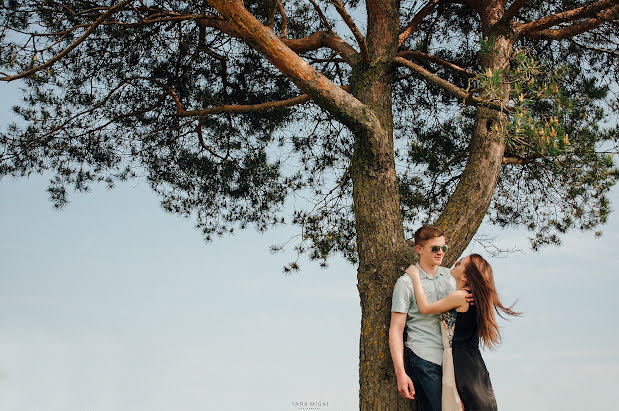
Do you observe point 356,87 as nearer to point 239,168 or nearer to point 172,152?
point 239,168

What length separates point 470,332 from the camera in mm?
3172

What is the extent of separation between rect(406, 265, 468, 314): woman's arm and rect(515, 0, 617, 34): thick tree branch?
255 centimetres

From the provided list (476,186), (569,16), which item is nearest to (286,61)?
(476,186)

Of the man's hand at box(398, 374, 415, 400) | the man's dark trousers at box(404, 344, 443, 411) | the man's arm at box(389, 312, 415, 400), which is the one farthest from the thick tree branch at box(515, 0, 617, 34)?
the man's hand at box(398, 374, 415, 400)

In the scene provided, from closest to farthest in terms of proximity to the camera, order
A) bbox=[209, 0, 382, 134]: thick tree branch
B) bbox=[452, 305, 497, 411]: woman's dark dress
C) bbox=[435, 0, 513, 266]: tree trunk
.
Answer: bbox=[452, 305, 497, 411]: woman's dark dress
bbox=[209, 0, 382, 134]: thick tree branch
bbox=[435, 0, 513, 266]: tree trunk

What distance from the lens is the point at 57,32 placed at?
18.7ft

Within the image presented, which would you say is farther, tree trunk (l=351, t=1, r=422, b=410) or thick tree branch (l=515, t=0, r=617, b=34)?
thick tree branch (l=515, t=0, r=617, b=34)

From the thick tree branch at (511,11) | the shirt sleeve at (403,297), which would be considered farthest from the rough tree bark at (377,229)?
the thick tree branch at (511,11)

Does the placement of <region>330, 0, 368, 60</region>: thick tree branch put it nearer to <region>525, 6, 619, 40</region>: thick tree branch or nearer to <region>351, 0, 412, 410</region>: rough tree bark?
<region>351, 0, 412, 410</region>: rough tree bark

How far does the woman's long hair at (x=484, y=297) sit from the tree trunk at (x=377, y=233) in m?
0.75

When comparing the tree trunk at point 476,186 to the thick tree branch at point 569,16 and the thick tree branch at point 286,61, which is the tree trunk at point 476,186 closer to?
the thick tree branch at point 569,16

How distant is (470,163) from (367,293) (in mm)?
1354

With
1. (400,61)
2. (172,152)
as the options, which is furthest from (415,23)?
(172,152)

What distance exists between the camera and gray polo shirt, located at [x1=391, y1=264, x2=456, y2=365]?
130 inches
